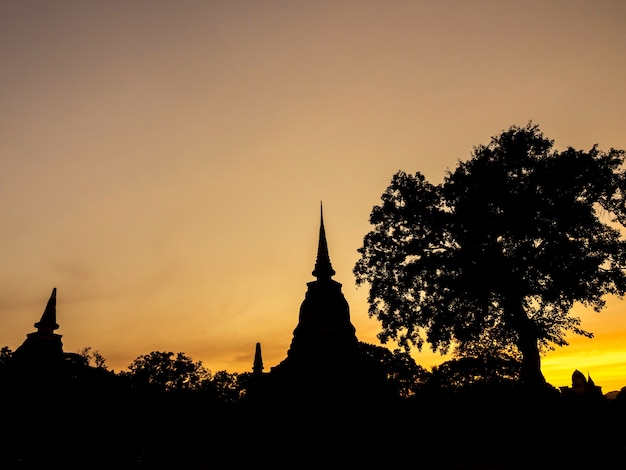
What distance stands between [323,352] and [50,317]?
2442 centimetres

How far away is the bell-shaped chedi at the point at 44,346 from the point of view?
105 feet

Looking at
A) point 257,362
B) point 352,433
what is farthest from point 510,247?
point 257,362

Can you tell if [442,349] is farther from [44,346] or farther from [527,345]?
[44,346]

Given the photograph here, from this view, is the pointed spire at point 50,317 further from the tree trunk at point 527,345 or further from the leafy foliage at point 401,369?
the leafy foliage at point 401,369

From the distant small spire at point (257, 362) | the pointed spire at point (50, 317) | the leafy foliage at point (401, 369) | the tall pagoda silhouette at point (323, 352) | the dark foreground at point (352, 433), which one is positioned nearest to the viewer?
→ the dark foreground at point (352, 433)

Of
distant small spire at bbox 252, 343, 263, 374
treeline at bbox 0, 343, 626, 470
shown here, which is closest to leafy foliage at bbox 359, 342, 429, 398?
distant small spire at bbox 252, 343, 263, 374

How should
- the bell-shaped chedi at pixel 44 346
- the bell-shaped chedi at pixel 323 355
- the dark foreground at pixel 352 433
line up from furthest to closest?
the bell-shaped chedi at pixel 44 346 < the bell-shaped chedi at pixel 323 355 < the dark foreground at pixel 352 433

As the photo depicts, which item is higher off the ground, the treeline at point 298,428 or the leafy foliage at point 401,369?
the leafy foliage at point 401,369

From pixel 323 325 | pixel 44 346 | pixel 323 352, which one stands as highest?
pixel 44 346

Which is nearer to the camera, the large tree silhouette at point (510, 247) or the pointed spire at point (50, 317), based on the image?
the large tree silhouette at point (510, 247)

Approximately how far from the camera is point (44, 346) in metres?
33.9

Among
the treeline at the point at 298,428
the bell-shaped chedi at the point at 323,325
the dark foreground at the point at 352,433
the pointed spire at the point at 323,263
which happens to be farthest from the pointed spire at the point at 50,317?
the pointed spire at the point at 323,263

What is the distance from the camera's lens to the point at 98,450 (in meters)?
29.4

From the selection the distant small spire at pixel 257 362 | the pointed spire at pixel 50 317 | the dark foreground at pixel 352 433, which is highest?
the pointed spire at pixel 50 317
